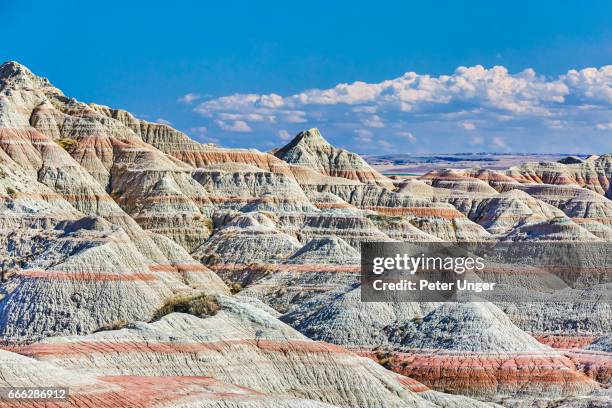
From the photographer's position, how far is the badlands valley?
282 ft

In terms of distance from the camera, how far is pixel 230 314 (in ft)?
319

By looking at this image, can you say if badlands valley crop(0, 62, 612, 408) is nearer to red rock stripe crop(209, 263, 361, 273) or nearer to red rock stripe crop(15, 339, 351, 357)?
red rock stripe crop(15, 339, 351, 357)

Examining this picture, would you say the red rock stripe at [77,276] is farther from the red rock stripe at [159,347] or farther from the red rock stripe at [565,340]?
the red rock stripe at [565,340]

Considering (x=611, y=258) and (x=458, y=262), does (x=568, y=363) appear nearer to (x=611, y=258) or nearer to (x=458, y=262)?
(x=458, y=262)

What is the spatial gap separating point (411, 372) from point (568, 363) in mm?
12251

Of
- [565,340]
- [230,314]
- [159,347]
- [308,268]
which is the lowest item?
[565,340]

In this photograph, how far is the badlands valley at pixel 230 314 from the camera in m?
86.1

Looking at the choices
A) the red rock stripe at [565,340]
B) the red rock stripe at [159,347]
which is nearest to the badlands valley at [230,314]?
the red rock stripe at [159,347]

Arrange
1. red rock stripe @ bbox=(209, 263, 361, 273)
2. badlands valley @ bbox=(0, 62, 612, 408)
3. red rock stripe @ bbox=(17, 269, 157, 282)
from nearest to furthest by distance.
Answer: badlands valley @ bbox=(0, 62, 612, 408) → red rock stripe @ bbox=(17, 269, 157, 282) → red rock stripe @ bbox=(209, 263, 361, 273)

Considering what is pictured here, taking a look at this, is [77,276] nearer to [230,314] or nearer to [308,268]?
[230,314]

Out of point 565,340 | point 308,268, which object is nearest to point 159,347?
point 565,340

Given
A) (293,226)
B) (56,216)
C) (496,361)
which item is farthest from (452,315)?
(293,226)

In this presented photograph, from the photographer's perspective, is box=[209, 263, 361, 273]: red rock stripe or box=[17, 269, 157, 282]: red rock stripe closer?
box=[17, 269, 157, 282]: red rock stripe

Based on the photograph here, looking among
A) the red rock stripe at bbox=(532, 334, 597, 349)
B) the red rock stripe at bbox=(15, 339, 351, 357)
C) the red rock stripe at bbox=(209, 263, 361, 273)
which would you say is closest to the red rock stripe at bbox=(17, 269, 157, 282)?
the red rock stripe at bbox=(209, 263, 361, 273)
